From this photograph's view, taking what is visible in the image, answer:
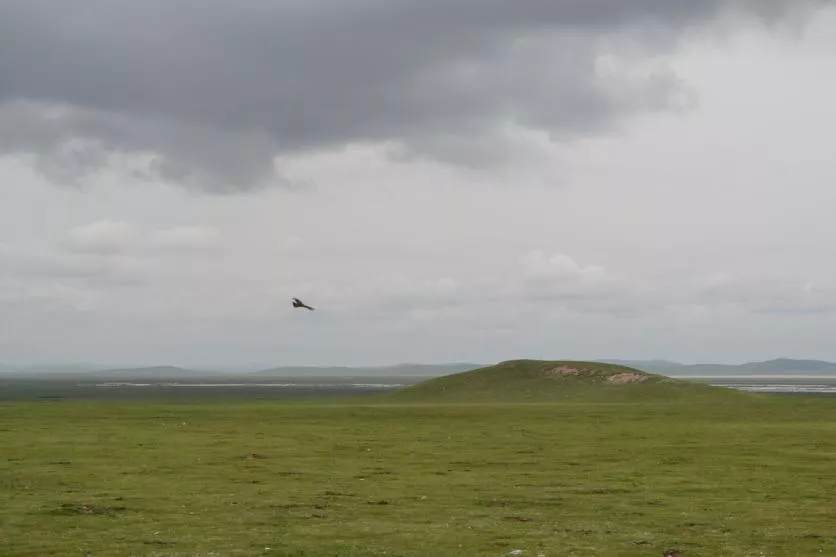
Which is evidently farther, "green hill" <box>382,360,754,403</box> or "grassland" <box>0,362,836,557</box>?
"green hill" <box>382,360,754,403</box>

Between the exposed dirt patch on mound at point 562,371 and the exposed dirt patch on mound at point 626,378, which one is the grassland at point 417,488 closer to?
the exposed dirt patch on mound at point 626,378

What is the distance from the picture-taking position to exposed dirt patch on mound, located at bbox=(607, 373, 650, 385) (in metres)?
134

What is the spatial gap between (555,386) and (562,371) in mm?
8100

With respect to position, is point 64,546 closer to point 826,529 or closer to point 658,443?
point 826,529

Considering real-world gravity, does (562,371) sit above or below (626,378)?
above

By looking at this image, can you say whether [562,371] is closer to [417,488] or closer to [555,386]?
[555,386]

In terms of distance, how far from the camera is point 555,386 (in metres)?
138

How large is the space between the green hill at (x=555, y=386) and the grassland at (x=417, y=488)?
4124 centimetres

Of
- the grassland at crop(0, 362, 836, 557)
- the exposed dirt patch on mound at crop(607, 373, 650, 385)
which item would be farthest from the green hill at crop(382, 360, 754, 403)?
the grassland at crop(0, 362, 836, 557)

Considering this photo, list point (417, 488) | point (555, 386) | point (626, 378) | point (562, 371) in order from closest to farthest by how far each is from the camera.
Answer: point (417, 488)
point (626, 378)
point (555, 386)
point (562, 371)

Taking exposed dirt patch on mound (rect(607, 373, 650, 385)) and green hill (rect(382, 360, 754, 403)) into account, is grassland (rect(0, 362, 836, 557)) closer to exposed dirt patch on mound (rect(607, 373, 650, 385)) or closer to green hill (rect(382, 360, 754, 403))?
green hill (rect(382, 360, 754, 403))

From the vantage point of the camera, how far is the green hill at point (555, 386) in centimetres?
12369

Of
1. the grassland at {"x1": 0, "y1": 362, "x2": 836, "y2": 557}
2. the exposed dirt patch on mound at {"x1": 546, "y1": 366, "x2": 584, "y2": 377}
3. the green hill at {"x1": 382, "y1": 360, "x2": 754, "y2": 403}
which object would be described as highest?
the exposed dirt patch on mound at {"x1": 546, "y1": 366, "x2": 584, "y2": 377}

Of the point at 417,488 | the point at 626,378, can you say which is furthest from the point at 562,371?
the point at 417,488
